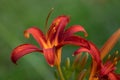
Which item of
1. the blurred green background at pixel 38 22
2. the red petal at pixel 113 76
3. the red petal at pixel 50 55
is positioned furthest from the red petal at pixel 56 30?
the blurred green background at pixel 38 22

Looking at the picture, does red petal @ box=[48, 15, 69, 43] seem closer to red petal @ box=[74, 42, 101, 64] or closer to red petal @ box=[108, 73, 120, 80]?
red petal @ box=[74, 42, 101, 64]

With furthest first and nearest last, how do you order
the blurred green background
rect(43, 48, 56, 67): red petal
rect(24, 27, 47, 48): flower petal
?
the blurred green background → rect(24, 27, 47, 48): flower petal → rect(43, 48, 56, 67): red petal

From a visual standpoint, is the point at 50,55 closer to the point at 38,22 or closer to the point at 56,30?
the point at 56,30

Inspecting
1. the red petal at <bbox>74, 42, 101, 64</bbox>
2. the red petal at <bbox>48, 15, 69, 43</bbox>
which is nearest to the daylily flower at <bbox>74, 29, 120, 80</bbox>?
the red petal at <bbox>74, 42, 101, 64</bbox>

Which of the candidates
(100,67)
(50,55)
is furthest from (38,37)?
(100,67)

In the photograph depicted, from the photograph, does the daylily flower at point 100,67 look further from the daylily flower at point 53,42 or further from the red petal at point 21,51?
the red petal at point 21,51

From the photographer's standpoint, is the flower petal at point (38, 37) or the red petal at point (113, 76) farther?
the flower petal at point (38, 37)

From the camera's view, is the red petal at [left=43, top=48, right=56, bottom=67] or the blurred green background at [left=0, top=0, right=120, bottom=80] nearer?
the red petal at [left=43, top=48, right=56, bottom=67]
